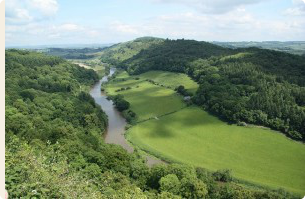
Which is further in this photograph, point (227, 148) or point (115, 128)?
point (115, 128)

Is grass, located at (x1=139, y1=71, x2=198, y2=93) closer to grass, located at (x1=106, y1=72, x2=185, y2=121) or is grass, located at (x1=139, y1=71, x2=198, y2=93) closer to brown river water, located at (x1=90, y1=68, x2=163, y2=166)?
grass, located at (x1=106, y1=72, x2=185, y2=121)

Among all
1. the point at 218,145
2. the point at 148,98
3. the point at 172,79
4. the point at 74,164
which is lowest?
the point at 218,145

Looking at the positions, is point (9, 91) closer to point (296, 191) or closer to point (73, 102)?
point (73, 102)

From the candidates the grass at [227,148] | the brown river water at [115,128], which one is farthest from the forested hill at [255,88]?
the brown river water at [115,128]

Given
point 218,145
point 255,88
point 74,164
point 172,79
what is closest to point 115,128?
point 218,145

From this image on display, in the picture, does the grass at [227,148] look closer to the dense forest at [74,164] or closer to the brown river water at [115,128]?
the brown river water at [115,128]

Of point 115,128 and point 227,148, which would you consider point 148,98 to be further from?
point 227,148
